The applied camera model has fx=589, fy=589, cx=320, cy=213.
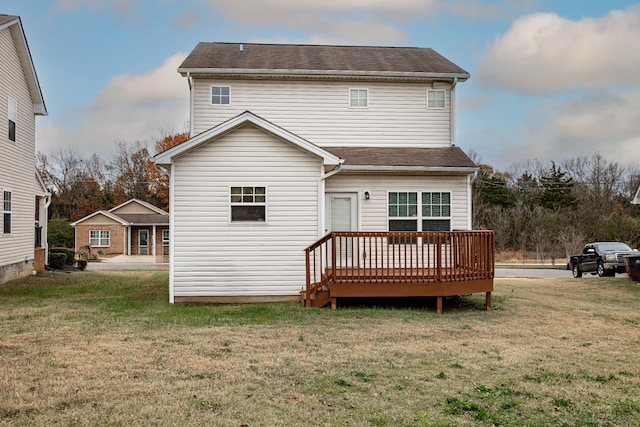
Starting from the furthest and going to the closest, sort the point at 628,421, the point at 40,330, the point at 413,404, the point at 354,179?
the point at 354,179 → the point at 40,330 → the point at 413,404 → the point at 628,421

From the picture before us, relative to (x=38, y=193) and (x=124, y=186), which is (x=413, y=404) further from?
(x=124, y=186)

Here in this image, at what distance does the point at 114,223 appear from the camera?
4566cm

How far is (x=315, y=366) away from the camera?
24.3 ft

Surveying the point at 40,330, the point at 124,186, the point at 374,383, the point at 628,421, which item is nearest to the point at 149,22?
the point at 40,330

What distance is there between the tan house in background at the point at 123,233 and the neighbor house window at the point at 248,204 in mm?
32127

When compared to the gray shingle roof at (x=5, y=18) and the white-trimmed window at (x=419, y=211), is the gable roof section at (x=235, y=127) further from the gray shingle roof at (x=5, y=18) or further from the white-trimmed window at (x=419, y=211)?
the gray shingle roof at (x=5, y=18)

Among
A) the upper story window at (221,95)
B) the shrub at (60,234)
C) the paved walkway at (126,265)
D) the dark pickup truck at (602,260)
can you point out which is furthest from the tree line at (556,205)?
the shrub at (60,234)

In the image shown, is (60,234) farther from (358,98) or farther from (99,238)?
(358,98)

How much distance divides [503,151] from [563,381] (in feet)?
177

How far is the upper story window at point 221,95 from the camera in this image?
16.6 m

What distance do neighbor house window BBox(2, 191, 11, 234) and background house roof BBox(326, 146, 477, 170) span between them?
33.6ft

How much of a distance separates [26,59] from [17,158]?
329 centimetres

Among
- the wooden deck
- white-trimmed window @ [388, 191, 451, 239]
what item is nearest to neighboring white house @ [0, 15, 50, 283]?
the wooden deck

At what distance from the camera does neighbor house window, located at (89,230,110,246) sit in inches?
1788
